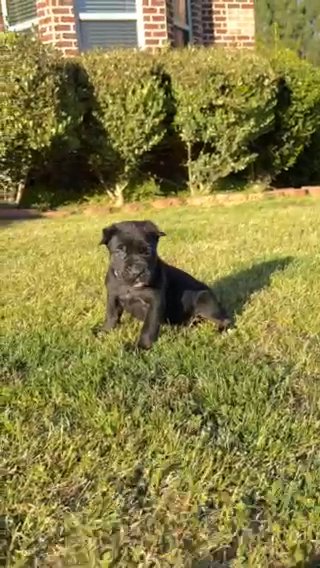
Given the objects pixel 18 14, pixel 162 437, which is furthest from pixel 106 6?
pixel 162 437

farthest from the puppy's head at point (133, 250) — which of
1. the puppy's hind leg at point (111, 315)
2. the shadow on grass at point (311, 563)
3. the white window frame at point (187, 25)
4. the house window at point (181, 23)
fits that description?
the white window frame at point (187, 25)

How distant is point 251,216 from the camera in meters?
8.38

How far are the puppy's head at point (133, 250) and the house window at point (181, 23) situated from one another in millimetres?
10049

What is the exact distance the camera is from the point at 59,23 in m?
11.0

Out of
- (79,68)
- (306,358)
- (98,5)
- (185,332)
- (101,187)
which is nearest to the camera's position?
(306,358)

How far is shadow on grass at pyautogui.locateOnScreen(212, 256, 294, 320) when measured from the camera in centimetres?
418

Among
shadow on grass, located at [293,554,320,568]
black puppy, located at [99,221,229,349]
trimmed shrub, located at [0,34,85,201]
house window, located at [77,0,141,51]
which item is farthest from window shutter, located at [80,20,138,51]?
shadow on grass, located at [293,554,320,568]

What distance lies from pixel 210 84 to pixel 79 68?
194cm

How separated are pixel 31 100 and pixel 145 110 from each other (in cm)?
169

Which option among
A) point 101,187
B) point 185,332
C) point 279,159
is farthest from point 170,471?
point 279,159

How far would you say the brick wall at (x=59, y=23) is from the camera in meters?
10.9

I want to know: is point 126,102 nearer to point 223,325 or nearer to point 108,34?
point 108,34

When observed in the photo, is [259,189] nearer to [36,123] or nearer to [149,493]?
[36,123]

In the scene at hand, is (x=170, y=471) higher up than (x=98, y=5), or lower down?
lower down
